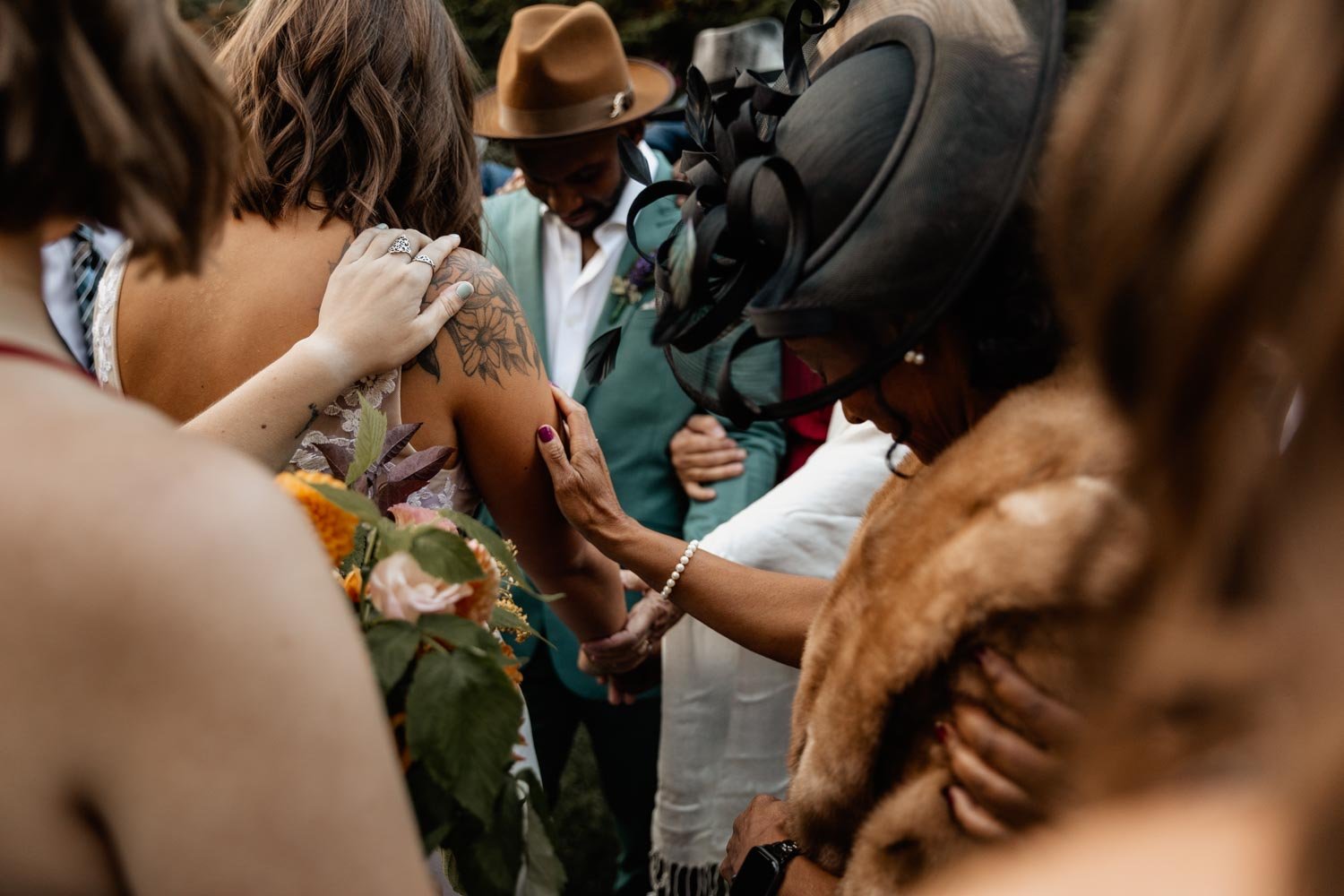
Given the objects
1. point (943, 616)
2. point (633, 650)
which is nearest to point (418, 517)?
point (943, 616)

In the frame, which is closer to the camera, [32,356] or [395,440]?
[32,356]

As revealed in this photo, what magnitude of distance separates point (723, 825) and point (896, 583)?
1.71m

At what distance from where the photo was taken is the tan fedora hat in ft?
11.8

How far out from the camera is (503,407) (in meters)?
2.00

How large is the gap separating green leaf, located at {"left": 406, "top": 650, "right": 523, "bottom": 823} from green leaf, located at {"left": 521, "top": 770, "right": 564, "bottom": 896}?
13 centimetres

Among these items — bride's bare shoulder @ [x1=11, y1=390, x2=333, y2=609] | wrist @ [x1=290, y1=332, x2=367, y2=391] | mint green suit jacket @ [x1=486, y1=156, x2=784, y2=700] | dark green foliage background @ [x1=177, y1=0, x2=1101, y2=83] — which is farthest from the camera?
dark green foliage background @ [x1=177, y1=0, x2=1101, y2=83]

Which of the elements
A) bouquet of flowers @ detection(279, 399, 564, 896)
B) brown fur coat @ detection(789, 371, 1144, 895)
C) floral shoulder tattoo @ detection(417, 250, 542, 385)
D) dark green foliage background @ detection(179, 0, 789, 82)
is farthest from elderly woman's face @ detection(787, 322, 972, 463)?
dark green foliage background @ detection(179, 0, 789, 82)

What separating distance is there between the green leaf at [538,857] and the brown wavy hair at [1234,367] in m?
0.79

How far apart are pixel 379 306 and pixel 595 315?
6.21 feet

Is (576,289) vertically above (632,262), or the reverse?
(632,262)

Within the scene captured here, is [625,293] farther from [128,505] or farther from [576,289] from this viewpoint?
[128,505]

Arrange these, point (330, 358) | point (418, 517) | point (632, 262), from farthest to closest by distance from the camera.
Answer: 1. point (632, 262)
2. point (330, 358)
3. point (418, 517)

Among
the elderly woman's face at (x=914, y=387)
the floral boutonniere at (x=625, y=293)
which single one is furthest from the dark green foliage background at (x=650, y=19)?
the elderly woman's face at (x=914, y=387)

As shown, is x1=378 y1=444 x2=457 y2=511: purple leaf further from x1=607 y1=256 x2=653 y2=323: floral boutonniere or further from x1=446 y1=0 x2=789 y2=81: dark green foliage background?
x1=446 y1=0 x2=789 y2=81: dark green foliage background
